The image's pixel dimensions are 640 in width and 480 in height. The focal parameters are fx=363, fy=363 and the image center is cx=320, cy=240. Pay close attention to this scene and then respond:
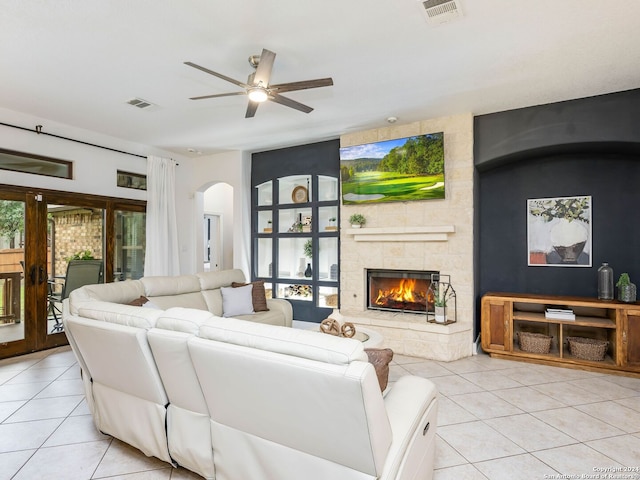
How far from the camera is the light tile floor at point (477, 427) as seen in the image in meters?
2.09

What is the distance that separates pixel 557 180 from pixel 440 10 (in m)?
2.94

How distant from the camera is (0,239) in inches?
157

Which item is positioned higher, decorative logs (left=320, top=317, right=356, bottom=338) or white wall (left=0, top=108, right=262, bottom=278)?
white wall (left=0, top=108, right=262, bottom=278)

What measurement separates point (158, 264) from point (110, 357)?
364 centimetres

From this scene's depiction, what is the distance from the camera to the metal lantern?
13.6 feet

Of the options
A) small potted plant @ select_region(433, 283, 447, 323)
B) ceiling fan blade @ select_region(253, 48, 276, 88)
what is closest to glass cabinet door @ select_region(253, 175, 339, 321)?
small potted plant @ select_region(433, 283, 447, 323)

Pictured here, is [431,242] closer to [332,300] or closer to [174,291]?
[332,300]

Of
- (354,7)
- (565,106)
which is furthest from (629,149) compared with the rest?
(354,7)

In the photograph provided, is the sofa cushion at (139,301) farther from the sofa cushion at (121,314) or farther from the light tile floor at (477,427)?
the sofa cushion at (121,314)

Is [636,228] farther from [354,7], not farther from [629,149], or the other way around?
[354,7]

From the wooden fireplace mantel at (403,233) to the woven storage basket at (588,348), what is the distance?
1.70m

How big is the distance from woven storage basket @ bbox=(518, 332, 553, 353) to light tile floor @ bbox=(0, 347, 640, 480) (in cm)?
23

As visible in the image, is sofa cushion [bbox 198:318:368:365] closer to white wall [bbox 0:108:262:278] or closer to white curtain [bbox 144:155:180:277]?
white wall [bbox 0:108:262:278]

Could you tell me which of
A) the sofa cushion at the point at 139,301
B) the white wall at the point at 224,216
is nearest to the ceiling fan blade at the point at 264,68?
the sofa cushion at the point at 139,301
